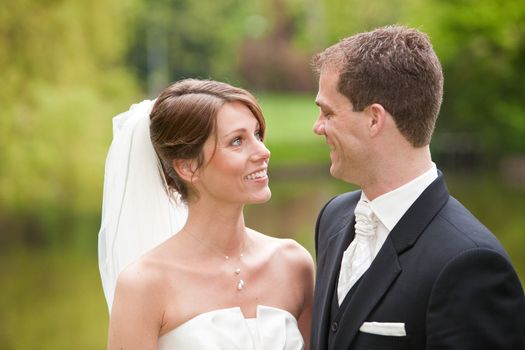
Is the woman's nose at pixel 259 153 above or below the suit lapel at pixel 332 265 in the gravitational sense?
above

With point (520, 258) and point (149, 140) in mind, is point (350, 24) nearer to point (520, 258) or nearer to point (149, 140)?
point (520, 258)

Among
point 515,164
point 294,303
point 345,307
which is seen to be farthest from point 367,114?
point 515,164

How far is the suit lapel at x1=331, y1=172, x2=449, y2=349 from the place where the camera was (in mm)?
2746

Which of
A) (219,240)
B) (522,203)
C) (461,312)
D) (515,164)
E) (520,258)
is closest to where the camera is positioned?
(461,312)

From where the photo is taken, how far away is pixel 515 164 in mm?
32000

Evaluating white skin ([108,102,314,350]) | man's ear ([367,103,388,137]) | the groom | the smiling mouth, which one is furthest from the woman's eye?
man's ear ([367,103,388,137])

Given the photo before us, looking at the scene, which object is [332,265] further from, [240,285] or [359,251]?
[240,285]

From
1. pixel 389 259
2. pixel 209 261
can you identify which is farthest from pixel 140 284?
pixel 389 259

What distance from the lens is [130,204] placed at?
3.68 meters

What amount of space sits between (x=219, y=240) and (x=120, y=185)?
643 mm

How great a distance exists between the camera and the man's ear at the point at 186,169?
3.22 metres

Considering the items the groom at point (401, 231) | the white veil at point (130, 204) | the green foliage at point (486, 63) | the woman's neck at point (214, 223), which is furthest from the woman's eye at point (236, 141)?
the green foliage at point (486, 63)

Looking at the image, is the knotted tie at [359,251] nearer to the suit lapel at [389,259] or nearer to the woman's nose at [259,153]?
the suit lapel at [389,259]

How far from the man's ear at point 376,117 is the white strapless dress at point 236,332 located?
0.90 meters
